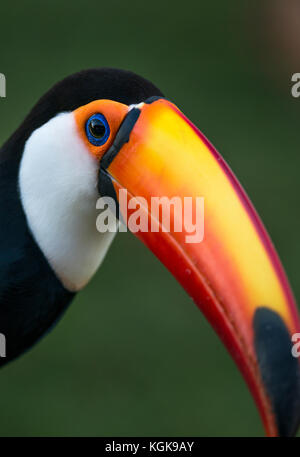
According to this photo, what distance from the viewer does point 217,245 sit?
1.72 metres

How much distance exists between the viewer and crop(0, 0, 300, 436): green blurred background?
3.74 metres

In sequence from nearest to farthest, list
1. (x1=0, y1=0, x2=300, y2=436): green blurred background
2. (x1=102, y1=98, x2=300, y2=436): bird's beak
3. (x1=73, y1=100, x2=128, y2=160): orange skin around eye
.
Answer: (x1=102, y1=98, x2=300, y2=436): bird's beak → (x1=73, y1=100, x2=128, y2=160): orange skin around eye → (x1=0, y1=0, x2=300, y2=436): green blurred background

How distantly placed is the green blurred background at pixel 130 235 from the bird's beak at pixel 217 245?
Result: 197 centimetres

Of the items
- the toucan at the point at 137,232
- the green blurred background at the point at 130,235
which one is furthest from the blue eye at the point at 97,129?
the green blurred background at the point at 130,235

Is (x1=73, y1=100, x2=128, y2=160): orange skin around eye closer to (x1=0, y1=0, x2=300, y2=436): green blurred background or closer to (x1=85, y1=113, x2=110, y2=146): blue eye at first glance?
(x1=85, y1=113, x2=110, y2=146): blue eye

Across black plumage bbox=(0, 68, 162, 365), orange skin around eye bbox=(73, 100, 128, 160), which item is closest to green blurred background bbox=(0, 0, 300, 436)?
black plumage bbox=(0, 68, 162, 365)

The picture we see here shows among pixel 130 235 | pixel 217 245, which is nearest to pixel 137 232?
pixel 217 245

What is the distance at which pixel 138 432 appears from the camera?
361 centimetres

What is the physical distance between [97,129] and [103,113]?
4 centimetres

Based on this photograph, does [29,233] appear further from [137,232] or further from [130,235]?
[130,235]

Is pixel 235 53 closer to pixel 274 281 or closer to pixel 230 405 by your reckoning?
pixel 230 405

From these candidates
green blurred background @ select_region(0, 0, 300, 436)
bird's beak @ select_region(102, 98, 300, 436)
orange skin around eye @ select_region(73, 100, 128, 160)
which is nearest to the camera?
bird's beak @ select_region(102, 98, 300, 436)

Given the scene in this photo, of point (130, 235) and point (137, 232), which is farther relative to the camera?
point (130, 235)

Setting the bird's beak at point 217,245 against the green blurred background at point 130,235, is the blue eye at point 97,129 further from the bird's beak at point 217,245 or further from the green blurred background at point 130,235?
the green blurred background at point 130,235
